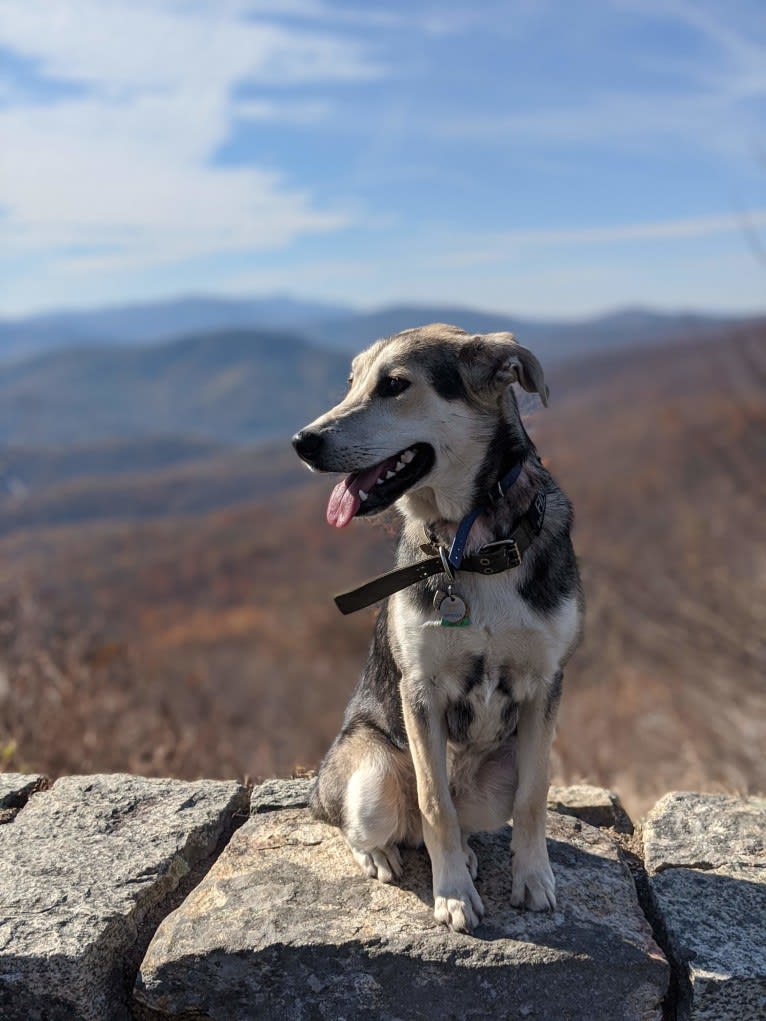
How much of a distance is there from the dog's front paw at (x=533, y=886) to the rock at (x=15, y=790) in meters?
2.27

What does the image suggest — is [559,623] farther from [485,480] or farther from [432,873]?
[432,873]

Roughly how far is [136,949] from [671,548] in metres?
Answer: 36.1

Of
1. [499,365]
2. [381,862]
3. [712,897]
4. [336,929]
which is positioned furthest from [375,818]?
[499,365]

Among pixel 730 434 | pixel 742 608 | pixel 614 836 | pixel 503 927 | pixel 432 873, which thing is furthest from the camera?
pixel 730 434

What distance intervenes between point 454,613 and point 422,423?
69cm

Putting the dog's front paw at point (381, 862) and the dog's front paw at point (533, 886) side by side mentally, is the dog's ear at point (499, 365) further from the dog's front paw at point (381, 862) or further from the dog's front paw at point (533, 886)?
the dog's front paw at point (381, 862)

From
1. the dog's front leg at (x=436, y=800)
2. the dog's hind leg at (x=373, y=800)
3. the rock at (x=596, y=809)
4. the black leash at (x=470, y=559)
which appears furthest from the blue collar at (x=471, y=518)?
the rock at (x=596, y=809)

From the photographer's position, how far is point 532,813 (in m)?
3.61

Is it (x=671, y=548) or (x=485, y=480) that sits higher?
(x=485, y=480)

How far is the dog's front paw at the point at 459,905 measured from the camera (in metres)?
3.38

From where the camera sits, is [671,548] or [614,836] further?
[671,548]

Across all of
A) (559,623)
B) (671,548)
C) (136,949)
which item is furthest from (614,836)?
(671,548)

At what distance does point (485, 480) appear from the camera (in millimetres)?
3516

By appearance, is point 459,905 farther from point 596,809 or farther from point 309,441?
point 309,441
